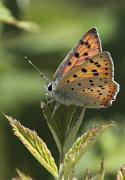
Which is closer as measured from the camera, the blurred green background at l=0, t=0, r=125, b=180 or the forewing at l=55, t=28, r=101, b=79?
the forewing at l=55, t=28, r=101, b=79

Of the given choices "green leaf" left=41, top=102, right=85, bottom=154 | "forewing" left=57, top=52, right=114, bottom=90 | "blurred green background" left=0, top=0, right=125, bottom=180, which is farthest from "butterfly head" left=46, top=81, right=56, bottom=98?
"blurred green background" left=0, top=0, right=125, bottom=180

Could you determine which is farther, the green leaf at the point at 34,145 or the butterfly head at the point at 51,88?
the butterfly head at the point at 51,88

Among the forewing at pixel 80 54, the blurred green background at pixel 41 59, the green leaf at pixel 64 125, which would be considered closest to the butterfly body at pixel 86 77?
the forewing at pixel 80 54

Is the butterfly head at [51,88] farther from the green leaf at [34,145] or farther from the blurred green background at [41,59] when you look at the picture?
the blurred green background at [41,59]

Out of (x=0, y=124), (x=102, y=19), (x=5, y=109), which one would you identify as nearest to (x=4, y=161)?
(x=0, y=124)

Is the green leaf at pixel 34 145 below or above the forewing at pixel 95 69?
above

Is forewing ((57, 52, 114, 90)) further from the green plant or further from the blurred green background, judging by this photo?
the blurred green background

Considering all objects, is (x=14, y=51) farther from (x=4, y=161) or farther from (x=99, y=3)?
(x=99, y=3)
